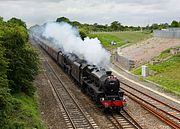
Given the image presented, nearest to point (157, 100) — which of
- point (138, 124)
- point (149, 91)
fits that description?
point (149, 91)

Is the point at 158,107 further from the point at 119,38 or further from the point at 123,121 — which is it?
the point at 119,38

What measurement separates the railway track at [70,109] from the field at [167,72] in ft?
30.4

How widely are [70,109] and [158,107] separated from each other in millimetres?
Result: 6251

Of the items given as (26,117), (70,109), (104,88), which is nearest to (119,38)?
(70,109)

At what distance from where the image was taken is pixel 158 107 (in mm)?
24797

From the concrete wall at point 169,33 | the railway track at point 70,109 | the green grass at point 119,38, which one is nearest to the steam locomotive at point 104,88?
the railway track at point 70,109

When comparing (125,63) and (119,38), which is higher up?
(119,38)

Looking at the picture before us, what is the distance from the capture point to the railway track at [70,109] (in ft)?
67.6

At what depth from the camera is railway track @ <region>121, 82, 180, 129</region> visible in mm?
20917

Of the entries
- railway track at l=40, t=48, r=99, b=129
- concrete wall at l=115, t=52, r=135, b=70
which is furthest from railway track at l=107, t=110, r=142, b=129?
concrete wall at l=115, t=52, r=135, b=70

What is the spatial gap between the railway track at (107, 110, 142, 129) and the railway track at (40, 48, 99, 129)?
1.23 m

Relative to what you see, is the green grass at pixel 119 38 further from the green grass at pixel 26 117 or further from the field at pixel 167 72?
the green grass at pixel 26 117

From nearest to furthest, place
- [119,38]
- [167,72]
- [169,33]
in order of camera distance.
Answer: [167,72], [169,33], [119,38]

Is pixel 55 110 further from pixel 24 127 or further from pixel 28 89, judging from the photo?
pixel 24 127
